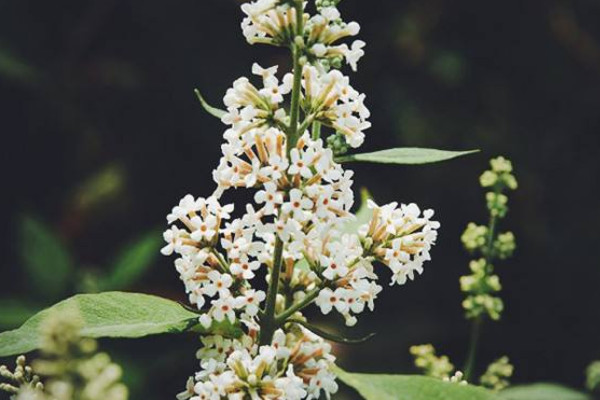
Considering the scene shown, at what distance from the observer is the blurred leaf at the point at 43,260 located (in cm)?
412

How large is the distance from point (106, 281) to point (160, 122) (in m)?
1.57

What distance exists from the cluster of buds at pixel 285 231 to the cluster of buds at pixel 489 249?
31 cm

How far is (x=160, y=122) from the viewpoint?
5.42m

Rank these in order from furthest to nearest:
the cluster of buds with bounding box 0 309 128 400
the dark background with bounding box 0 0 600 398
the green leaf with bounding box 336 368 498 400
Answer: the dark background with bounding box 0 0 600 398 → the green leaf with bounding box 336 368 498 400 → the cluster of buds with bounding box 0 309 128 400

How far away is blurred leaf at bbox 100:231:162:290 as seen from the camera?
4109mm

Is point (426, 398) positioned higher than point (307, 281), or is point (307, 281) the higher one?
point (307, 281)

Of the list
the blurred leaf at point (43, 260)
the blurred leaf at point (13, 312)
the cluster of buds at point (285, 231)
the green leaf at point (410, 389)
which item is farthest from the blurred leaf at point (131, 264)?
the green leaf at point (410, 389)

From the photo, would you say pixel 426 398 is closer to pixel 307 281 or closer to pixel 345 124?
pixel 307 281

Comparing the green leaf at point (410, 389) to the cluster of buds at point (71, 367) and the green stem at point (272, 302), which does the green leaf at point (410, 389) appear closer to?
the green stem at point (272, 302)

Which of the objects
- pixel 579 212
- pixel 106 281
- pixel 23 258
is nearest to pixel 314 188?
pixel 106 281

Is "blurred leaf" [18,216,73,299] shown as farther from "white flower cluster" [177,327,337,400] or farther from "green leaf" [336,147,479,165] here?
"green leaf" [336,147,479,165]

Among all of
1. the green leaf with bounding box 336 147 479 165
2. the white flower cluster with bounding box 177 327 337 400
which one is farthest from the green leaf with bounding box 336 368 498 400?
the green leaf with bounding box 336 147 479 165

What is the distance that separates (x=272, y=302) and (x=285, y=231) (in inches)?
8.7

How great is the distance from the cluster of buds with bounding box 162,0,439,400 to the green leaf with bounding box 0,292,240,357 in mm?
73
